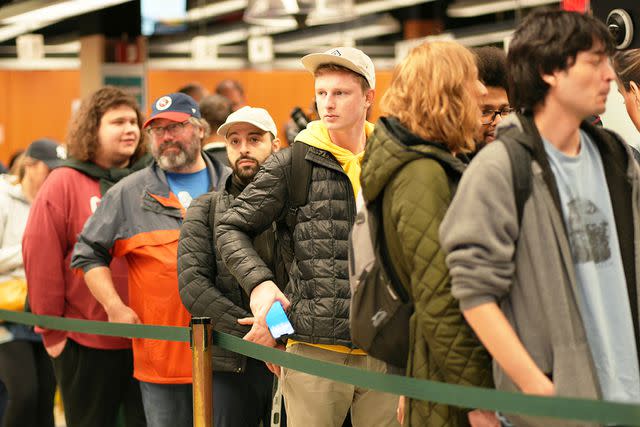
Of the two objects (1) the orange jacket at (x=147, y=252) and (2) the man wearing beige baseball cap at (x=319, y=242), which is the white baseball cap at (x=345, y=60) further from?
(1) the orange jacket at (x=147, y=252)

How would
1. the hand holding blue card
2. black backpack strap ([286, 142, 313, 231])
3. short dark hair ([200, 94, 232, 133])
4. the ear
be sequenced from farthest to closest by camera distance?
short dark hair ([200, 94, 232, 133]) → the ear → black backpack strap ([286, 142, 313, 231]) → the hand holding blue card

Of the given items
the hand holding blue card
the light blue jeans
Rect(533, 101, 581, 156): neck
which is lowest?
the light blue jeans

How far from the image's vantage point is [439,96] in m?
2.54

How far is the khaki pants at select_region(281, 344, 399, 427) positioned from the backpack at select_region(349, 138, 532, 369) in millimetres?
542

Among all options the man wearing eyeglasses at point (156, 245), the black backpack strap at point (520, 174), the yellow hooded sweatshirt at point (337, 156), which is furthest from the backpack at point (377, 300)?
the man wearing eyeglasses at point (156, 245)

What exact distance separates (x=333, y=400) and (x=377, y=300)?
0.69 metres

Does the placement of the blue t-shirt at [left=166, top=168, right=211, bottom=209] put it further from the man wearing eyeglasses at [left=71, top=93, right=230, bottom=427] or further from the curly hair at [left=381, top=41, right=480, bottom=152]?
the curly hair at [left=381, top=41, right=480, bottom=152]

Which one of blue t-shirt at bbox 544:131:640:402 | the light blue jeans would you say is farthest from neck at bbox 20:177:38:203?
blue t-shirt at bbox 544:131:640:402

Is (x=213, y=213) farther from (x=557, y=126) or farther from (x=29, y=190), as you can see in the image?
(x=29, y=190)

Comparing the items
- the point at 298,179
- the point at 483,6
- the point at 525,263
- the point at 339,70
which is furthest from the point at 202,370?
the point at 483,6

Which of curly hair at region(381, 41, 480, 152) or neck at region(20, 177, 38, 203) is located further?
neck at region(20, 177, 38, 203)

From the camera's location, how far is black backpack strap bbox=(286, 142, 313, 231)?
3.19 metres

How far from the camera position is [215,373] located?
377 cm

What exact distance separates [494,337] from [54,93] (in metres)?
11.6
